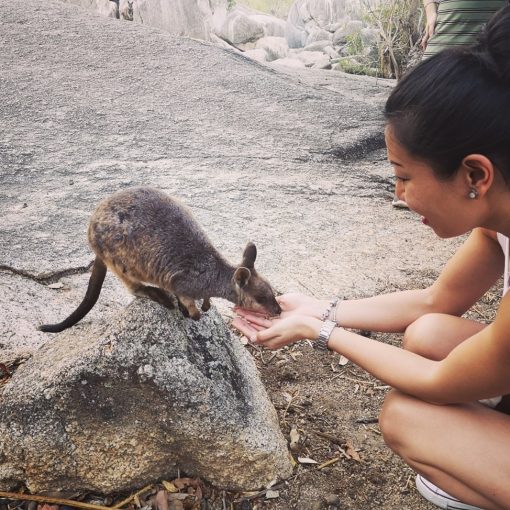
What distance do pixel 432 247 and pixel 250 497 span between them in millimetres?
2836

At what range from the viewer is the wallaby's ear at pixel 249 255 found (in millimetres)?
2771

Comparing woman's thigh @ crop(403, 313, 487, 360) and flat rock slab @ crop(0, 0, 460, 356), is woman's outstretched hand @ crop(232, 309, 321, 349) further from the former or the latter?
flat rock slab @ crop(0, 0, 460, 356)

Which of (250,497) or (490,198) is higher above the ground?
(490,198)

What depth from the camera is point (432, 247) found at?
4430mm

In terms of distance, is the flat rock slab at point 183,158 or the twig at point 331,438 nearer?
the twig at point 331,438

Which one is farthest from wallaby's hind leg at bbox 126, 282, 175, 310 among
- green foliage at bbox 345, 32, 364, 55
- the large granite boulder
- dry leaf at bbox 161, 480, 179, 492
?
the large granite boulder

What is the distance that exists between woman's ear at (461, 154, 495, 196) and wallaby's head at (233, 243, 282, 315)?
1.35 meters

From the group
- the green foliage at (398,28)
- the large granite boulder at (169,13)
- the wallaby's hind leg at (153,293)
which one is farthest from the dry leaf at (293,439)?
the large granite boulder at (169,13)

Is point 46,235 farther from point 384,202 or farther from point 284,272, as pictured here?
point 384,202

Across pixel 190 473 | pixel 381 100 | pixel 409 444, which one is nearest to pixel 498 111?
pixel 409 444

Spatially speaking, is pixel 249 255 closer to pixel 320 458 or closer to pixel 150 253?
pixel 150 253

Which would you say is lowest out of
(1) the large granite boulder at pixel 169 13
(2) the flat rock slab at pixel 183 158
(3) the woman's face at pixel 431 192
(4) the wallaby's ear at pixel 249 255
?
(1) the large granite boulder at pixel 169 13

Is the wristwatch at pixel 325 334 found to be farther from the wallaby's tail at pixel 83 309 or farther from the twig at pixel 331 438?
the wallaby's tail at pixel 83 309

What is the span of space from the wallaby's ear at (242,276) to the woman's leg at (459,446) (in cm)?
100
